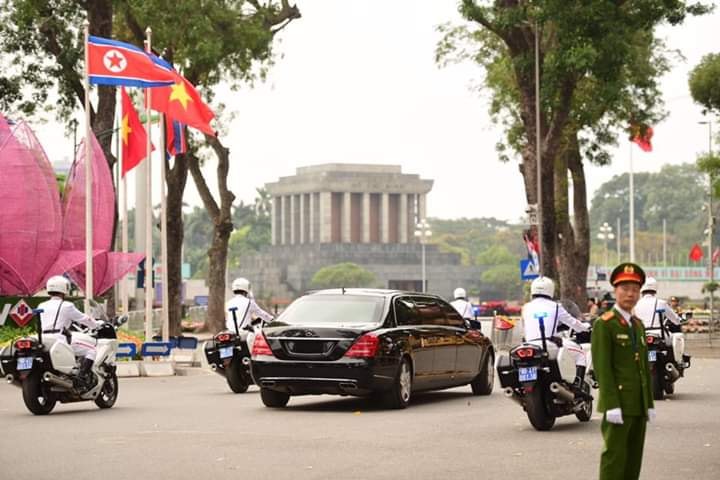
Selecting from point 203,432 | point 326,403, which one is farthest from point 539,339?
point 326,403

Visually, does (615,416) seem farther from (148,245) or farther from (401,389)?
(148,245)

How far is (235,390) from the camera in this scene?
21656 millimetres

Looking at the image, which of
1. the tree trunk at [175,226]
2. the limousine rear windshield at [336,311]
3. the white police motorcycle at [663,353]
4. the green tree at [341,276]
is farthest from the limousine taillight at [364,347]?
the green tree at [341,276]

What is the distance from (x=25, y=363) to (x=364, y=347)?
12.7ft

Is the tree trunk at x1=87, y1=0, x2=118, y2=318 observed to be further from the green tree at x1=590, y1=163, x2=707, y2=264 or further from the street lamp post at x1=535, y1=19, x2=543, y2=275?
the green tree at x1=590, y1=163, x2=707, y2=264

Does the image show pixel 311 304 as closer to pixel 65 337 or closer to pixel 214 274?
pixel 65 337

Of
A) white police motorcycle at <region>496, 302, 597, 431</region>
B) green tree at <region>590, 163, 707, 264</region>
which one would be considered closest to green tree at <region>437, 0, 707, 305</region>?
white police motorcycle at <region>496, 302, 597, 431</region>

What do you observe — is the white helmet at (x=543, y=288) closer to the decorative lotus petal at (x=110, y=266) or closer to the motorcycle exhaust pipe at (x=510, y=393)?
the motorcycle exhaust pipe at (x=510, y=393)

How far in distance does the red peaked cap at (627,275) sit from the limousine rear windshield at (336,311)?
9.03 m

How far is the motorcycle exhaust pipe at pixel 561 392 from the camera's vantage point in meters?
15.0

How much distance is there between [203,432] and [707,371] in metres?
15.2

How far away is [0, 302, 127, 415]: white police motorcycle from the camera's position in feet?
57.3

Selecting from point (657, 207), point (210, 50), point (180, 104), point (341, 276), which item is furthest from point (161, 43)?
point (657, 207)

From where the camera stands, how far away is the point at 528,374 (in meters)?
14.9
